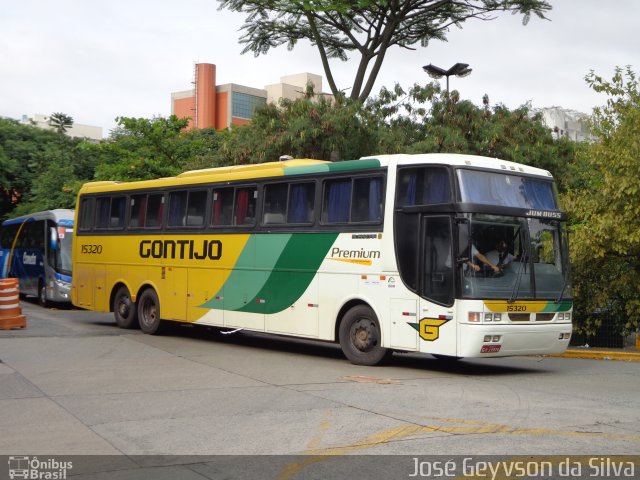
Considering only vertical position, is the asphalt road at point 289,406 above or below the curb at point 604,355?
above

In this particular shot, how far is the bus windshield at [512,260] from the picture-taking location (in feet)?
42.2

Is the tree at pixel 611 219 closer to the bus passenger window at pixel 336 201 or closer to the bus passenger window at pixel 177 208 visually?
the bus passenger window at pixel 336 201

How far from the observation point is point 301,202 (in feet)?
51.3

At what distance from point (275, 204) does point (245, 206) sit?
1.00 meters

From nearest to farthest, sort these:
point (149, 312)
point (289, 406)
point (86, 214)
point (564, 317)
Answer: point (289, 406)
point (564, 317)
point (149, 312)
point (86, 214)

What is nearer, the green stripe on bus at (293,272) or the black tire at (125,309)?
the green stripe on bus at (293,272)

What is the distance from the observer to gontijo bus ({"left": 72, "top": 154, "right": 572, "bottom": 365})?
13.0 metres

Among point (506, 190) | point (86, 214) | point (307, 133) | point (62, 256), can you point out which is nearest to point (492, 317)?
point (506, 190)

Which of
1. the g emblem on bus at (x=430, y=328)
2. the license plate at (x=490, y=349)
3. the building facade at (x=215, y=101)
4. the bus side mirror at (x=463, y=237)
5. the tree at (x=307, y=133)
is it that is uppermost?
the building facade at (x=215, y=101)

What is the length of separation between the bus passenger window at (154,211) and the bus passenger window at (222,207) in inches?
84.9

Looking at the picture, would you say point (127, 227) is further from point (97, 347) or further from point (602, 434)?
point (602, 434)

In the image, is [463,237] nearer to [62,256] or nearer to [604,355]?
[604,355]

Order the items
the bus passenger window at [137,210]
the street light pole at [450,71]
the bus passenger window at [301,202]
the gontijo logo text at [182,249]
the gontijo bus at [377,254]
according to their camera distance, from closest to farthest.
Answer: the gontijo bus at [377,254] < the bus passenger window at [301,202] < the gontijo logo text at [182,249] < the bus passenger window at [137,210] < the street light pole at [450,71]

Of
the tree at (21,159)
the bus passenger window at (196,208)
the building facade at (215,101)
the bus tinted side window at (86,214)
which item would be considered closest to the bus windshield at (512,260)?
the bus passenger window at (196,208)
